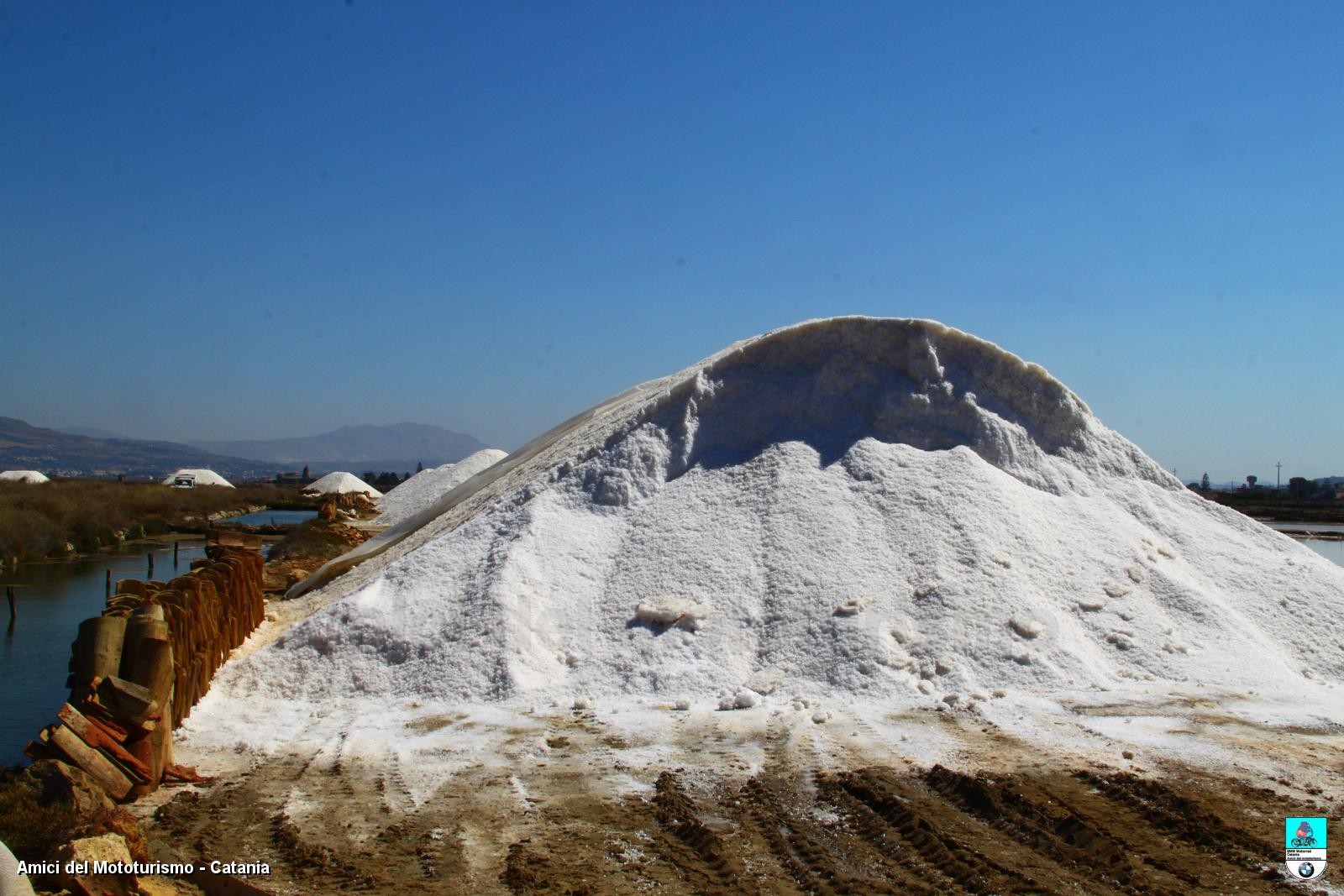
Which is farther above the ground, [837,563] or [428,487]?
[837,563]

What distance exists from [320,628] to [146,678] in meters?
2.94

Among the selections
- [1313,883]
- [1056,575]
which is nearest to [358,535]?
[1056,575]

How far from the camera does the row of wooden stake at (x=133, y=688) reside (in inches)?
245

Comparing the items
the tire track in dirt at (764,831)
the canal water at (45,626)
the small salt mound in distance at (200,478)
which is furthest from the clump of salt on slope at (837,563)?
the small salt mound in distance at (200,478)

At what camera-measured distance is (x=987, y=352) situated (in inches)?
533

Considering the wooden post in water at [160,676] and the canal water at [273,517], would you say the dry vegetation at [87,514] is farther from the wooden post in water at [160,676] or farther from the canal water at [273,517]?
the wooden post in water at [160,676]

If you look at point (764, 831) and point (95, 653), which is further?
point (95, 653)

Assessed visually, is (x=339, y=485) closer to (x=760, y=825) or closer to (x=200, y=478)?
(x=200, y=478)

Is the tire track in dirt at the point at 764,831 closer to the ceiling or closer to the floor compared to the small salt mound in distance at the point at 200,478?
closer to the ceiling

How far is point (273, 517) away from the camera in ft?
174

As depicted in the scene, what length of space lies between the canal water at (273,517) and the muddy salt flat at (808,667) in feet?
128

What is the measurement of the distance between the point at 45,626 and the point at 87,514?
74.7ft

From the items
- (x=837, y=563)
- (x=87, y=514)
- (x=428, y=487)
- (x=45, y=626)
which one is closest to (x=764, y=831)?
(x=837, y=563)

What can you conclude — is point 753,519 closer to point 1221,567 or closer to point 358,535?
point 1221,567
